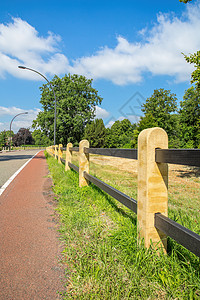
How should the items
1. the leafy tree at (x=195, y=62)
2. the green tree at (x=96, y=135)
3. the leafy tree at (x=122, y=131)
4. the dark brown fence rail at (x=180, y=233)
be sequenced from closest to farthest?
the dark brown fence rail at (x=180, y=233) → the leafy tree at (x=195, y=62) → the green tree at (x=96, y=135) → the leafy tree at (x=122, y=131)

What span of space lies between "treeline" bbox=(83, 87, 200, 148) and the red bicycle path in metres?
7.32

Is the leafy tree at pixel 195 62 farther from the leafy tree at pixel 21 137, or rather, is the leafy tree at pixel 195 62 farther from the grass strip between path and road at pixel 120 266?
the leafy tree at pixel 21 137

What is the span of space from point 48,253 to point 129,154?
146 centimetres

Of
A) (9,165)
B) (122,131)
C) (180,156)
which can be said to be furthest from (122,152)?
(122,131)

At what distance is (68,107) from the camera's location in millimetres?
34094

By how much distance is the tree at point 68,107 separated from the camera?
1283 inches

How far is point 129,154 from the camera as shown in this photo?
261 cm

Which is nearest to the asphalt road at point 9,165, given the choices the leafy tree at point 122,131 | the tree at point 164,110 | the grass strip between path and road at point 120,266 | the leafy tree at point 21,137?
the grass strip between path and road at point 120,266

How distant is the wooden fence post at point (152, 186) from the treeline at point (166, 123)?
277 inches

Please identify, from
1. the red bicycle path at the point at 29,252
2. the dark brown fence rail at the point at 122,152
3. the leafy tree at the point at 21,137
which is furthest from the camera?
the leafy tree at the point at 21,137

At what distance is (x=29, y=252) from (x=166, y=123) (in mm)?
45183

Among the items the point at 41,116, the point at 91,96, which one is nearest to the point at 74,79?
the point at 91,96

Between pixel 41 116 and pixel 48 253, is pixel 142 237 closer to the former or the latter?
pixel 48 253

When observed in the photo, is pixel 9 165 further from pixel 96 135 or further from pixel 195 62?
pixel 96 135
